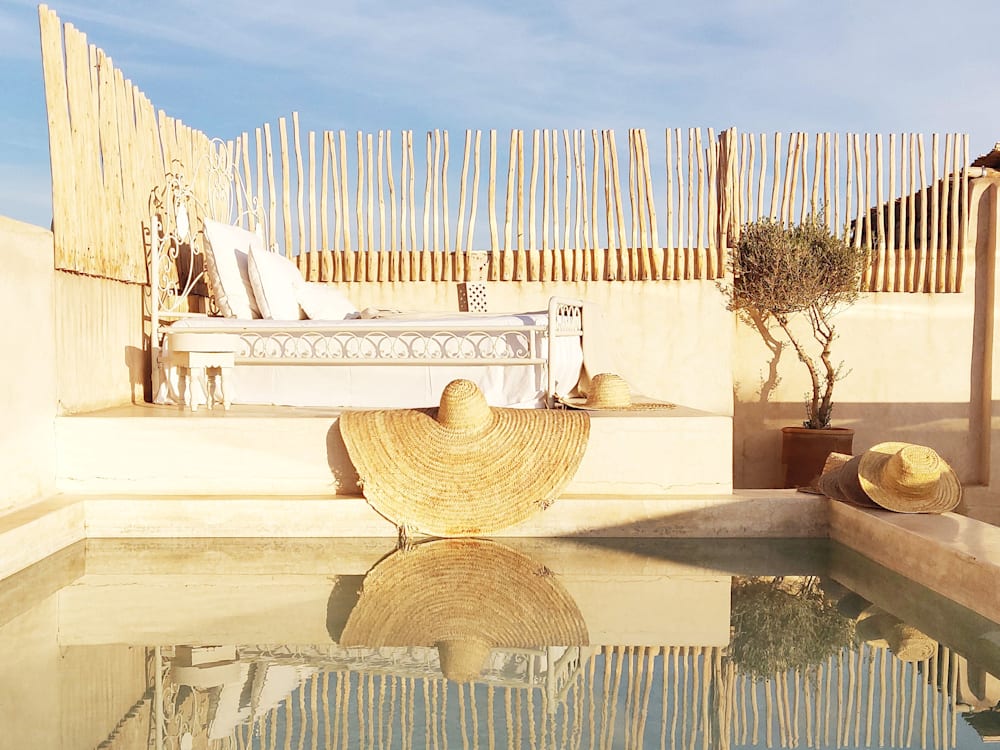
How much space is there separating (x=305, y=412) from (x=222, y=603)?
148 centimetres

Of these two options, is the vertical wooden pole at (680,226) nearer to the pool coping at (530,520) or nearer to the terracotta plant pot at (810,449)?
the terracotta plant pot at (810,449)

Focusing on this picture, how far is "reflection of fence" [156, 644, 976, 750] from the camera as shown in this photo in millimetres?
1991

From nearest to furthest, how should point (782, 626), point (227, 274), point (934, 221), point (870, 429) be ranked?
1. point (782, 626)
2. point (227, 274)
3. point (934, 221)
4. point (870, 429)

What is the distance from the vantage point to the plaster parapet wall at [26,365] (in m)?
3.55

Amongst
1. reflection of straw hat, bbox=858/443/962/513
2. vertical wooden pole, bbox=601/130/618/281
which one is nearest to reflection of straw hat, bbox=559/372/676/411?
reflection of straw hat, bbox=858/443/962/513

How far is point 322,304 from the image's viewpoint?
215 inches

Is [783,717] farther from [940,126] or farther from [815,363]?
[940,126]

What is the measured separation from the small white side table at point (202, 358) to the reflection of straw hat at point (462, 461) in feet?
2.65

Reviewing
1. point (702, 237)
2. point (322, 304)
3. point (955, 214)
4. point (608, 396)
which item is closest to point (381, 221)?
point (322, 304)

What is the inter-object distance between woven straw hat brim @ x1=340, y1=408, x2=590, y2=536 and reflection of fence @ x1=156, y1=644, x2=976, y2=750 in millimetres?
1304

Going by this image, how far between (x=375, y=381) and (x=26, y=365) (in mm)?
1657

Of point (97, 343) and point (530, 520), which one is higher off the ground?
point (97, 343)

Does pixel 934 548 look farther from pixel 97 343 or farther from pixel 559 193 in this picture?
pixel 559 193

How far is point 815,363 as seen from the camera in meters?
6.87
